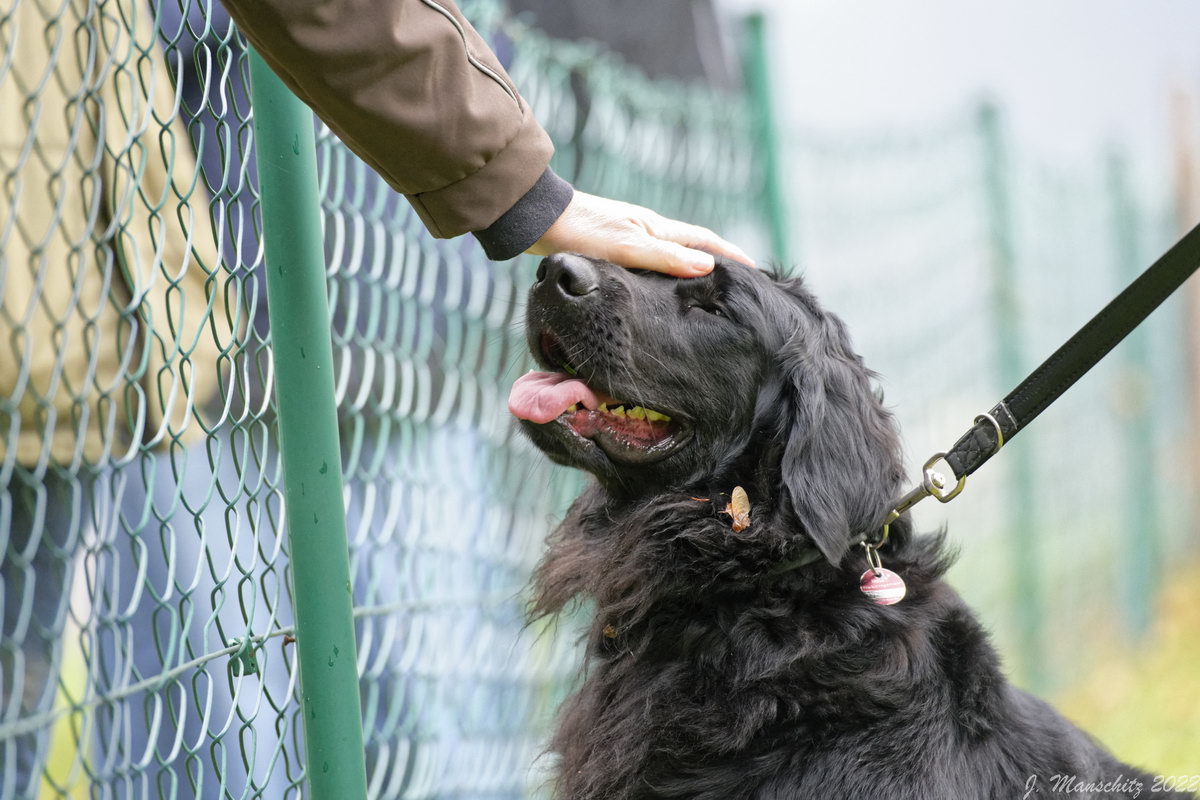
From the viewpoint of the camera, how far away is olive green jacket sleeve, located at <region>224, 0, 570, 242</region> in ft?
5.66

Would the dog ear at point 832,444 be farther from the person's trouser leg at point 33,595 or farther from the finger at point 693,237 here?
the person's trouser leg at point 33,595

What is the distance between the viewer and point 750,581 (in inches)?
99.5

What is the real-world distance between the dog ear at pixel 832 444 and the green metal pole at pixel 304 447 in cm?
102

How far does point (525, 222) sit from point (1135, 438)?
7238 mm

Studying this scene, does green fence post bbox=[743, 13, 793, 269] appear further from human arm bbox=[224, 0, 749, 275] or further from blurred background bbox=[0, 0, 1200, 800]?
human arm bbox=[224, 0, 749, 275]

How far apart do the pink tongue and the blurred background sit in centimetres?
55

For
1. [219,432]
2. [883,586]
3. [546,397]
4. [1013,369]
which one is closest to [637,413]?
[546,397]

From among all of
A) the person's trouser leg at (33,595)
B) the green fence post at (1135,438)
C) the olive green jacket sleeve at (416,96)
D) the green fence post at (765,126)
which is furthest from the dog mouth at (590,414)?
the green fence post at (1135,438)

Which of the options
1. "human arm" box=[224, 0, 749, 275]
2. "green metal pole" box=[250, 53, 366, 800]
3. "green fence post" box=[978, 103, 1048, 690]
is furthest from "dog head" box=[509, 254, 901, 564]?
"green fence post" box=[978, 103, 1048, 690]

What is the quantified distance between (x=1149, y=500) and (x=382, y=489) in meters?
6.49

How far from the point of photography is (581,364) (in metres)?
2.58

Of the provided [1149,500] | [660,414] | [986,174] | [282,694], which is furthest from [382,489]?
[1149,500]

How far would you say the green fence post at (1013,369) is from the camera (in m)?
6.52

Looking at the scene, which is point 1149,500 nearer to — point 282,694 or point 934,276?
point 934,276
